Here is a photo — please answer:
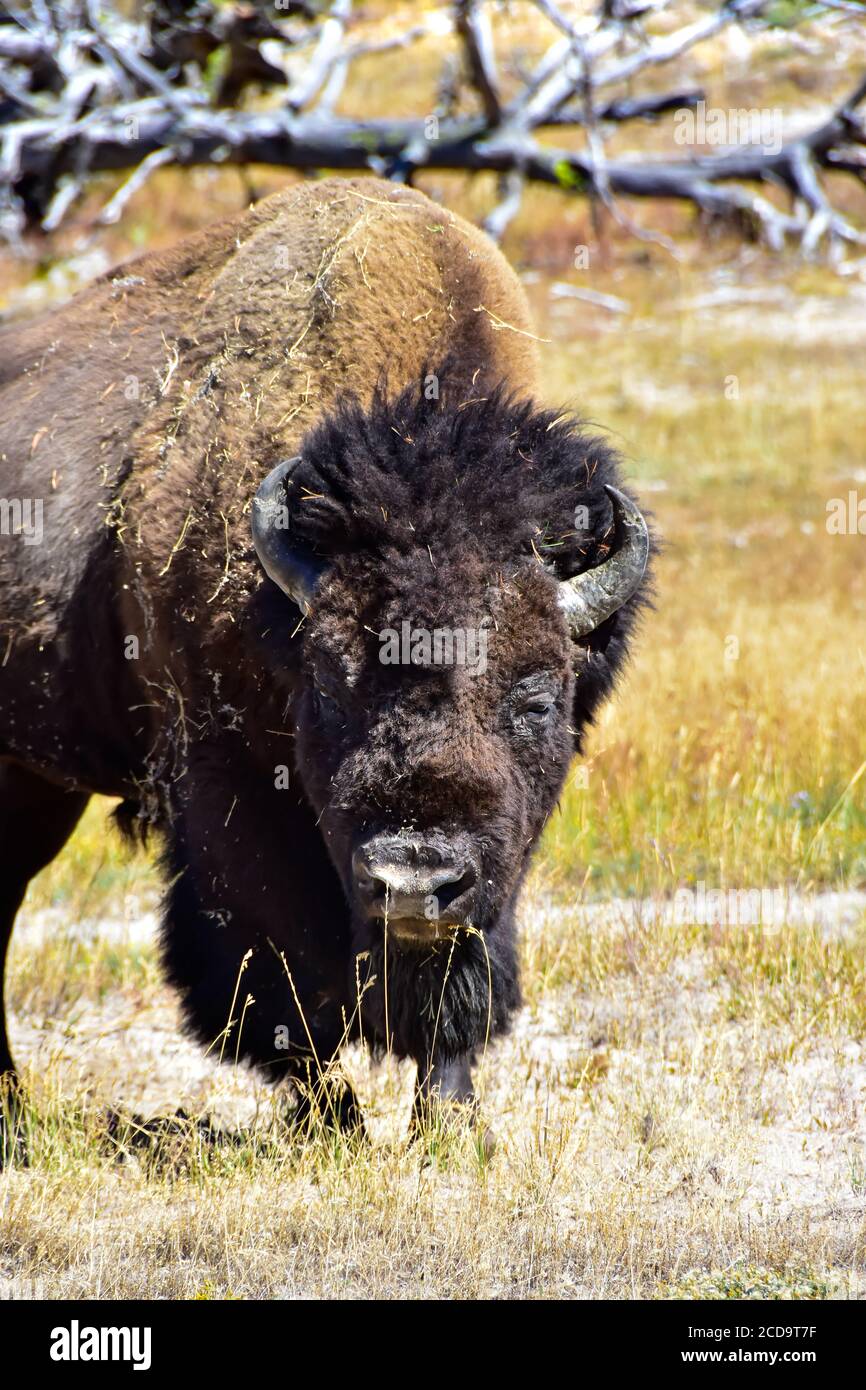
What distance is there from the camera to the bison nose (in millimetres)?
3422

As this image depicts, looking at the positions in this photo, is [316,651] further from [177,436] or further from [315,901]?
[177,436]

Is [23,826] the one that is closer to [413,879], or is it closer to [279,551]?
[279,551]

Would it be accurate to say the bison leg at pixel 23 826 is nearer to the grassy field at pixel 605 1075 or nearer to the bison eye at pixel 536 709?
the grassy field at pixel 605 1075

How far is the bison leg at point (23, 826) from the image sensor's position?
5.61 metres

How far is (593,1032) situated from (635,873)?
1.34 m

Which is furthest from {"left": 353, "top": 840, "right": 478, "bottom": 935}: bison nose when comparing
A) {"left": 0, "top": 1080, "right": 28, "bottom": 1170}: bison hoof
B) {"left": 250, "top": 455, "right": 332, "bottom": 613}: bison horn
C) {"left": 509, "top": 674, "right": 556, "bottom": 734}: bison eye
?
{"left": 0, "top": 1080, "right": 28, "bottom": 1170}: bison hoof

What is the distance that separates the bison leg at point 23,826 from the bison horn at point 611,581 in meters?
Result: 2.47

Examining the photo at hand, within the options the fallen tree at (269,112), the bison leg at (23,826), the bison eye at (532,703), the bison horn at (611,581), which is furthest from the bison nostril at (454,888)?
the fallen tree at (269,112)

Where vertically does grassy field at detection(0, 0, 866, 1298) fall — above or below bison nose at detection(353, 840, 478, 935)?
below

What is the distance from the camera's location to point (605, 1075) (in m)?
4.89

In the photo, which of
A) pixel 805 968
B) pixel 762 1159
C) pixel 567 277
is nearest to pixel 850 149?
pixel 567 277

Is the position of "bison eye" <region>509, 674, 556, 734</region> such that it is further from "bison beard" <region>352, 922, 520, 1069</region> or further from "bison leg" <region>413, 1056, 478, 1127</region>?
"bison leg" <region>413, 1056, 478, 1127</region>

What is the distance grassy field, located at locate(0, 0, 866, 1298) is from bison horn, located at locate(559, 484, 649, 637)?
3.01ft

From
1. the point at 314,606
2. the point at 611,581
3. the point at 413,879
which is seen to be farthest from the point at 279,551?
the point at 413,879
